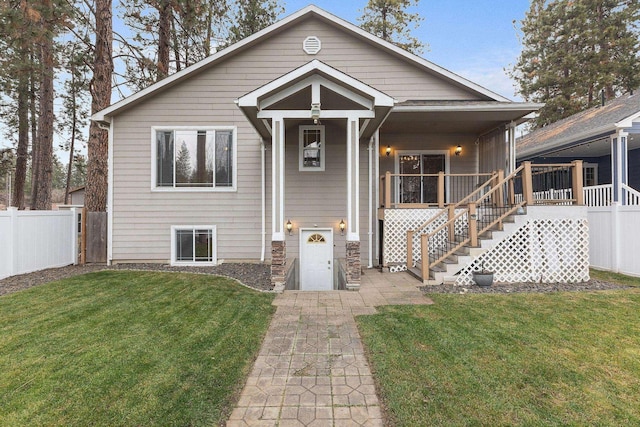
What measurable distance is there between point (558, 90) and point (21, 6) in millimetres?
29418

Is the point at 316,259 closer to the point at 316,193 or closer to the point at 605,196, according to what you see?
the point at 316,193

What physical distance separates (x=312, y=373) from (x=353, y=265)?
3340 mm

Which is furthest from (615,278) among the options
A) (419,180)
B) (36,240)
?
(36,240)

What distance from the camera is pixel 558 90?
22750 millimetres

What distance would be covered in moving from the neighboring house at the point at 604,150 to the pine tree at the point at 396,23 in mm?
10056

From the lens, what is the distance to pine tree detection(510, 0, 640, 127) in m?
19.6

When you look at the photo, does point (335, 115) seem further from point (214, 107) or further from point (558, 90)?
point (558, 90)

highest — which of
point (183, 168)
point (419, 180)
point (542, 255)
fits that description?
point (183, 168)

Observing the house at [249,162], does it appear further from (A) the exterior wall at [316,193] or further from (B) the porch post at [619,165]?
(B) the porch post at [619,165]

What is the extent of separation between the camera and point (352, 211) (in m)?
6.45

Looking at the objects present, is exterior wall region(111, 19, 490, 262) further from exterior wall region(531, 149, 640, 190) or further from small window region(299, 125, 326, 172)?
exterior wall region(531, 149, 640, 190)

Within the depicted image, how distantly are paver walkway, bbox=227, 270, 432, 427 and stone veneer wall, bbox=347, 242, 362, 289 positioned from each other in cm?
82

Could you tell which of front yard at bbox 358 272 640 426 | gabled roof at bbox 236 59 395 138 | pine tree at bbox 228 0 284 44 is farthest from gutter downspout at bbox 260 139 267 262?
pine tree at bbox 228 0 284 44

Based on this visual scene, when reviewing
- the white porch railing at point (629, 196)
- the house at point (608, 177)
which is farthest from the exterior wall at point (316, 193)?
the white porch railing at point (629, 196)
